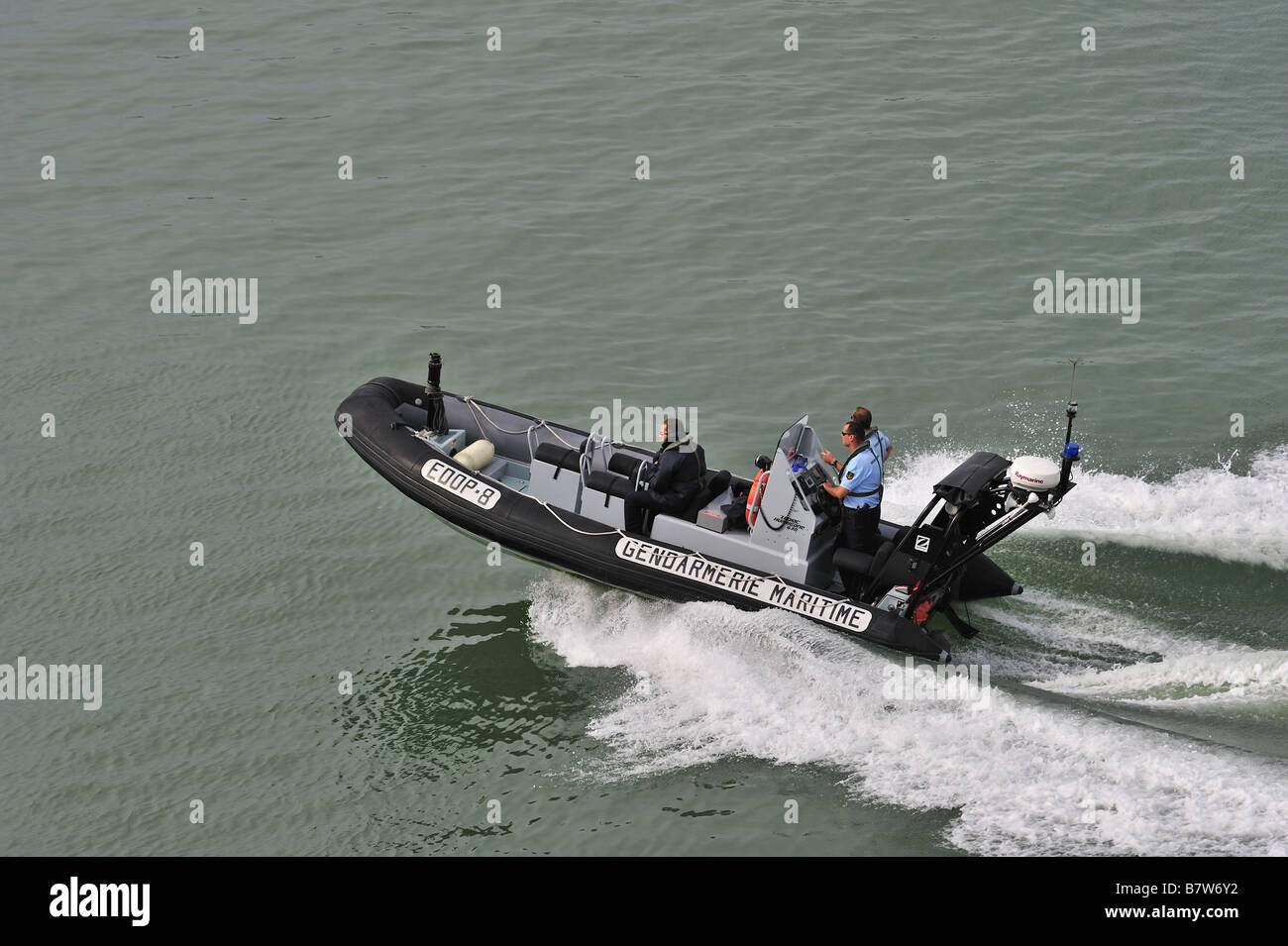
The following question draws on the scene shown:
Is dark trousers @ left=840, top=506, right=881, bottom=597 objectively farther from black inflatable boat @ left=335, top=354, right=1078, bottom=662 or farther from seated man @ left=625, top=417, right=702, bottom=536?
seated man @ left=625, top=417, right=702, bottom=536

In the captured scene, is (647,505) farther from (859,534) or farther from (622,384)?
(622,384)

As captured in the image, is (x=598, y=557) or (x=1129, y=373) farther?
(x=1129, y=373)

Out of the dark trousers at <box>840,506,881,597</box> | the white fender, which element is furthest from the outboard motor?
the dark trousers at <box>840,506,881,597</box>

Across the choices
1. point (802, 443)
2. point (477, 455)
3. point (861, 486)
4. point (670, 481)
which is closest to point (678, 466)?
point (670, 481)

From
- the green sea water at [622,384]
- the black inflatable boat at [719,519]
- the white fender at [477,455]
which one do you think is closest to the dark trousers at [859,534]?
the black inflatable boat at [719,519]

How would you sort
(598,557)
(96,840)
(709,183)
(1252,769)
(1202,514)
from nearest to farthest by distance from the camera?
(1252,769) → (96,840) → (598,557) → (1202,514) → (709,183)
